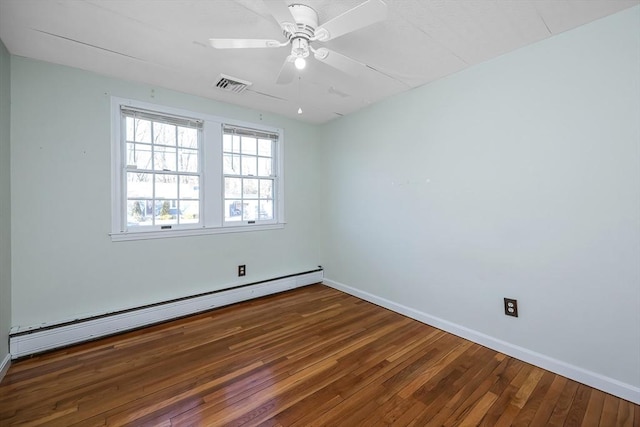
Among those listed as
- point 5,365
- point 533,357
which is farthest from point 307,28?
point 5,365

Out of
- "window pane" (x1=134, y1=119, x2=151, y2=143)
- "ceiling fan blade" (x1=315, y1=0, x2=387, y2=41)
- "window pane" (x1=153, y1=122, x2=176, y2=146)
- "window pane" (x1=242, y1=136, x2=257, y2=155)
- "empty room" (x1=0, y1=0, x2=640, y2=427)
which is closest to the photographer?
"ceiling fan blade" (x1=315, y1=0, x2=387, y2=41)

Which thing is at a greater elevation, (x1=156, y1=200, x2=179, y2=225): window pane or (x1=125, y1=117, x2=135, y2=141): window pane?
(x1=125, y1=117, x2=135, y2=141): window pane

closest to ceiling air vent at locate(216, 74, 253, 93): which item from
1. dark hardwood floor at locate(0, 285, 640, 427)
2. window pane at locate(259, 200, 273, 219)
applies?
window pane at locate(259, 200, 273, 219)

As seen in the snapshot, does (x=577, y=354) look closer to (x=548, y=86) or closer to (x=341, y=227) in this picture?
(x=548, y=86)

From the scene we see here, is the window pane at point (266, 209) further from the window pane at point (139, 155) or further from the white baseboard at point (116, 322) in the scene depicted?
the window pane at point (139, 155)

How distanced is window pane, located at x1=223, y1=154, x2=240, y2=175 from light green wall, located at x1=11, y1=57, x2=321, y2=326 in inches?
22.7

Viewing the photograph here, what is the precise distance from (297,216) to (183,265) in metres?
1.68

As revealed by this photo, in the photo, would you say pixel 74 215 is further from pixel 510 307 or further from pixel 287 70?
pixel 510 307

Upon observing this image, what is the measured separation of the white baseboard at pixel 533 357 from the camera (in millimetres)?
1760

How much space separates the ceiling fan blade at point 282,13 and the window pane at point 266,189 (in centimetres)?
229

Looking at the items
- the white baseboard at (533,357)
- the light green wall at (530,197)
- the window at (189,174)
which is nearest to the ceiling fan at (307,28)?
the light green wall at (530,197)

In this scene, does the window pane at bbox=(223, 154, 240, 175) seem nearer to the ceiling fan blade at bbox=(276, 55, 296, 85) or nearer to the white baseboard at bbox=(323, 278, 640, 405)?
the ceiling fan blade at bbox=(276, 55, 296, 85)

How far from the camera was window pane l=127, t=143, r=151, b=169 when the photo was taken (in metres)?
2.75

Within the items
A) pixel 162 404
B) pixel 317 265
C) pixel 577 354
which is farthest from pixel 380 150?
pixel 162 404
